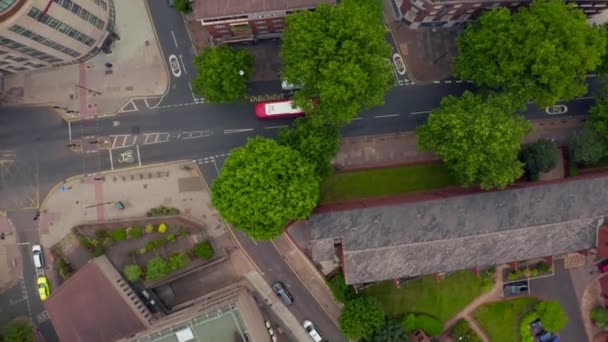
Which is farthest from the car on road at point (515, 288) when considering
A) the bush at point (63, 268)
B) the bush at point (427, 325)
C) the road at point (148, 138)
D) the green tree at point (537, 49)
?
the bush at point (63, 268)

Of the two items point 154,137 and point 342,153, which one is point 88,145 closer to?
point 154,137

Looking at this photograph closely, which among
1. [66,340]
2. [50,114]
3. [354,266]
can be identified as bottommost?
[66,340]

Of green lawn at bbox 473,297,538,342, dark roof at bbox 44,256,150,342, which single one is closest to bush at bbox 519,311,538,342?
green lawn at bbox 473,297,538,342

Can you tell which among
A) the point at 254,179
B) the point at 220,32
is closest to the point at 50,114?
the point at 220,32

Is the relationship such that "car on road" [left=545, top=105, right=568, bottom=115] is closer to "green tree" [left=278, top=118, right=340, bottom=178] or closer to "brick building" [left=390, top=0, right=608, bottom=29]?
"brick building" [left=390, top=0, right=608, bottom=29]

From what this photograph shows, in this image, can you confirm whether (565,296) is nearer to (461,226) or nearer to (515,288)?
(515,288)

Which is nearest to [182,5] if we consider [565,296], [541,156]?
[541,156]
